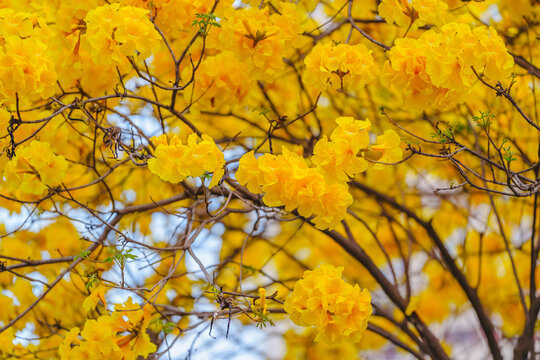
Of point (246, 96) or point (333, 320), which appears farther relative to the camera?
point (246, 96)

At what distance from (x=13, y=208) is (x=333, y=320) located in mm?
2096

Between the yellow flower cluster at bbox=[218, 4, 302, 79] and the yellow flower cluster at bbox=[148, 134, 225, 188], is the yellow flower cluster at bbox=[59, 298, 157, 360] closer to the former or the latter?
the yellow flower cluster at bbox=[148, 134, 225, 188]

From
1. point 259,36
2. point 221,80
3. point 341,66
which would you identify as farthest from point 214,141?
point 341,66

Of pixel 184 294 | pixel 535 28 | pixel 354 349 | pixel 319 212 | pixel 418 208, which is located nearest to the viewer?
pixel 319 212

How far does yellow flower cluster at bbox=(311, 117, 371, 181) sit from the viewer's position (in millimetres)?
2197

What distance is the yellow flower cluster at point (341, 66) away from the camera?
2.46m

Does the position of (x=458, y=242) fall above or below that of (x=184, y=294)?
above

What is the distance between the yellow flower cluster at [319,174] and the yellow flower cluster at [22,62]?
0.79m

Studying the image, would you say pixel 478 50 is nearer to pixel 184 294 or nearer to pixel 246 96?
pixel 246 96

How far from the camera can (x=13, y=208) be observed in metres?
3.57

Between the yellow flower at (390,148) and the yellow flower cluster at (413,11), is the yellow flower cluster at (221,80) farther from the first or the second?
the yellow flower at (390,148)

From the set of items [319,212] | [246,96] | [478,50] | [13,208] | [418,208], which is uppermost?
[418,208]

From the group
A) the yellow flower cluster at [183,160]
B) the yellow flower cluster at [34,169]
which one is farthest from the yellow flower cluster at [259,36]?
the yellow flower cluster at [34,169]

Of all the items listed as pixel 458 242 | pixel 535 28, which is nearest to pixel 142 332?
pixel 535 28
